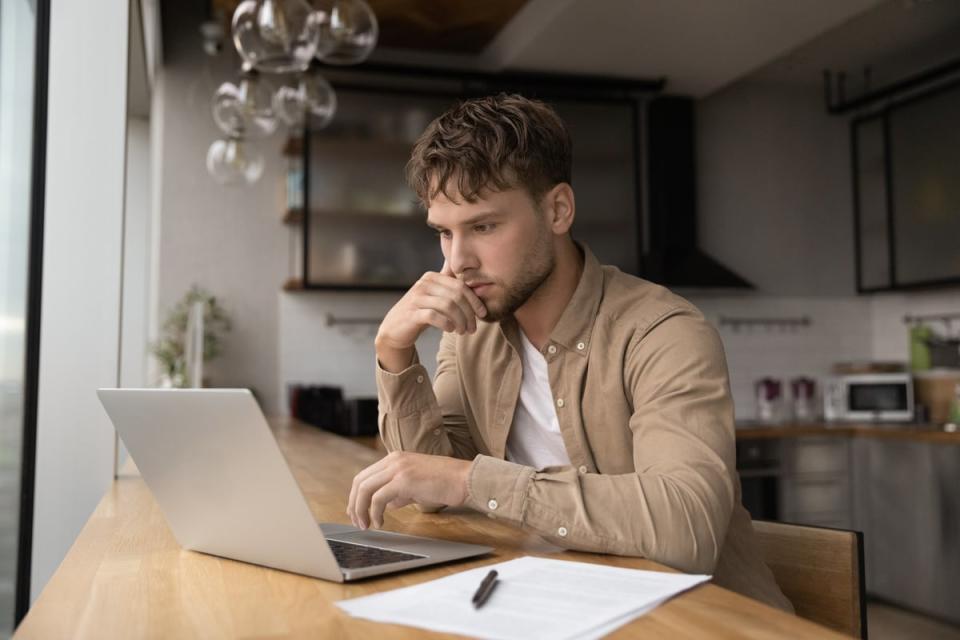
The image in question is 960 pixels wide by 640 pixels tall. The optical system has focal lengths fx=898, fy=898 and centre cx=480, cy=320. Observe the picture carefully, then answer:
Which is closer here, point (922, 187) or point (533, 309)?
point (533, 309)

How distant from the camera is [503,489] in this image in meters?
1.14

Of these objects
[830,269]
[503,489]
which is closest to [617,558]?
[503,489]

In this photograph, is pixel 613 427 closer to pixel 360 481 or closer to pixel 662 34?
pixel 360 481

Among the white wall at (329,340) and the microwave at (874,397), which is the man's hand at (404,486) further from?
the microwave at (874,397)

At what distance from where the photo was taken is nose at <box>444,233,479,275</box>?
1.47 meters

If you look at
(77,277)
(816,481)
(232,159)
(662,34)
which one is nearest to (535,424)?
(77,277)

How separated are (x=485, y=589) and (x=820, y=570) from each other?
711 mm

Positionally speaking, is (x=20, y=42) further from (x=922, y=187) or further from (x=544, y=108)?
(x=922, y=187)

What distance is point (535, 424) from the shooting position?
159 centimetres

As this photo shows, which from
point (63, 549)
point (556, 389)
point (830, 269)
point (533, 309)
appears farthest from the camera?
point (830, 269)

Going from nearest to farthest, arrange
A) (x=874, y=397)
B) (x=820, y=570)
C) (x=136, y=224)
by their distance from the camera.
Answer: (x=820, y=570) < (x=136, y=224) < (x=874, y=397)

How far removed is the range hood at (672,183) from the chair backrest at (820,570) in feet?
12.4

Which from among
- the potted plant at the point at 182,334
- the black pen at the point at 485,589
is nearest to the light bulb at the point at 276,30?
the black pen at the point at 485,589

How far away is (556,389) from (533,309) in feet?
0.59
